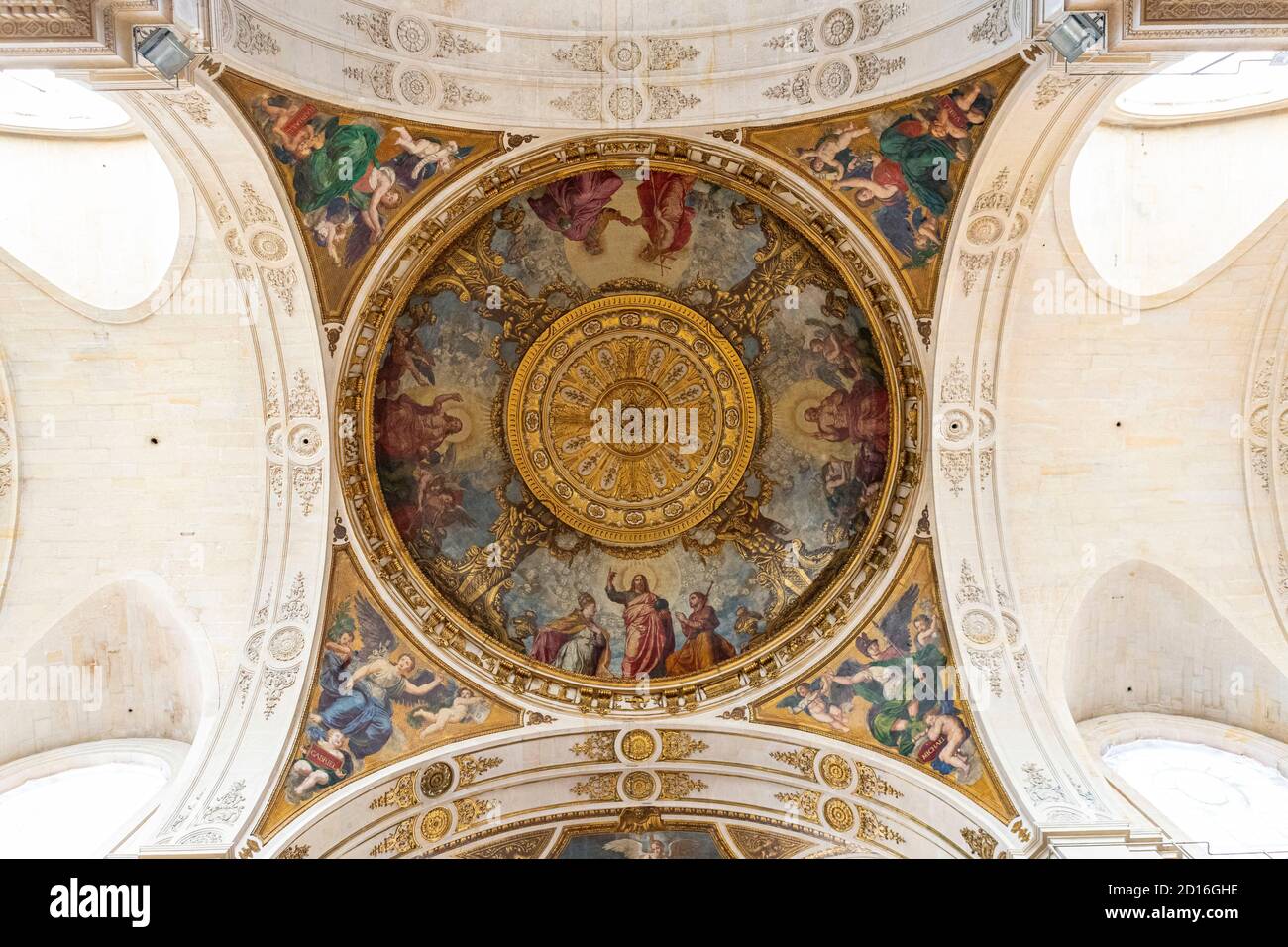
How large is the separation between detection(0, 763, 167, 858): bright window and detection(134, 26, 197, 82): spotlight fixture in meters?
9.19

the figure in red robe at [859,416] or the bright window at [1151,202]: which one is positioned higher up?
the bright window at [1151,202]

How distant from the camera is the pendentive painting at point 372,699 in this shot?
1327 cm

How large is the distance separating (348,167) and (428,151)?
107cm

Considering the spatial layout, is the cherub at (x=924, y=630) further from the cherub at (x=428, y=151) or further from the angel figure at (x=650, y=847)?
the cherub at (x=428, y=151)

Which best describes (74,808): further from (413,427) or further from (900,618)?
(900,618)

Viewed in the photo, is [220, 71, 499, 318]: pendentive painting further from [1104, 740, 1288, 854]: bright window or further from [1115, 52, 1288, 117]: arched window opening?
[1104, 740, 1288, 854]: bright window

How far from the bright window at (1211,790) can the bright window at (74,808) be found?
1365 cm

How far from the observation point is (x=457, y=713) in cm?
1398

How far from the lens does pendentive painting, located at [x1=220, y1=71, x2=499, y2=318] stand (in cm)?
1231

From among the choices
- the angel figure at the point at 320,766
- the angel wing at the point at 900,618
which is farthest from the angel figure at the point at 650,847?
the angel wing at the point at 900,618

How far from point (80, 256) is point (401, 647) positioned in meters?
7.18

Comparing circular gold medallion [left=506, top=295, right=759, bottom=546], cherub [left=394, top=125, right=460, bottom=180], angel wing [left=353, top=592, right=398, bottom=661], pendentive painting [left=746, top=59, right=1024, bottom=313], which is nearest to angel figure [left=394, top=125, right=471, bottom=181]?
cherub [left=394, top=125, right=460, bottom=180]

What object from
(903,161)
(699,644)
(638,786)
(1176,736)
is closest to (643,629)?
(699,644)
